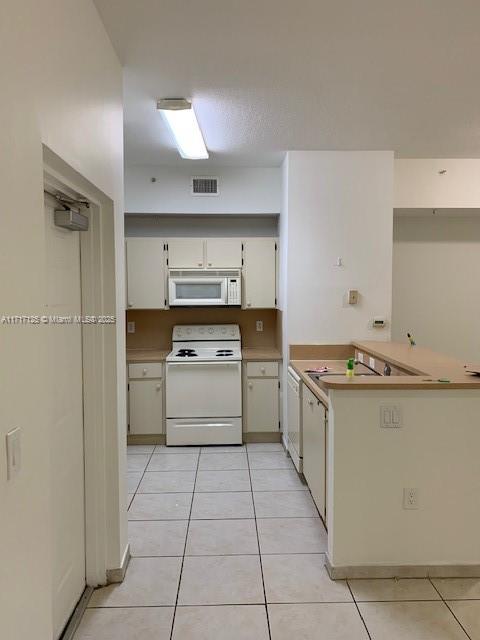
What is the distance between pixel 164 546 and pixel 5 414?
204 centimetres

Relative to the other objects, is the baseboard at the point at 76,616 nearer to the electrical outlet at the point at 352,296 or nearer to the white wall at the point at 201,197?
the electrical outlet at the point at 352,296

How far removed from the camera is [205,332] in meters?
5.21

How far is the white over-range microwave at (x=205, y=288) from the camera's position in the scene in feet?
15.8

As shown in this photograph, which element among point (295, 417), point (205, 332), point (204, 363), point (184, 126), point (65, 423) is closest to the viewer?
point (65, 423)

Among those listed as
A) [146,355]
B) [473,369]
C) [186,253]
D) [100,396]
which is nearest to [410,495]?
[473,369]

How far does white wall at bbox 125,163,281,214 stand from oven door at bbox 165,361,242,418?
63.3 inches

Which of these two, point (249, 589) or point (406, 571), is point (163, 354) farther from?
point (406, 571)

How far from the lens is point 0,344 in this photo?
1160mm

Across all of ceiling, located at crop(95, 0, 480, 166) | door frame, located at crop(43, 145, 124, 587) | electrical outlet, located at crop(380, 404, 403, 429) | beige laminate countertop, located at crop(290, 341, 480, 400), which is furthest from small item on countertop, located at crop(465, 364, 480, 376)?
door frame, located at crop(43, 145, 124, 587)

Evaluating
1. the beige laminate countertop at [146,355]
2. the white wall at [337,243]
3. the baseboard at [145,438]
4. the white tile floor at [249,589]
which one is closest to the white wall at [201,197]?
the white wall at [337,243]

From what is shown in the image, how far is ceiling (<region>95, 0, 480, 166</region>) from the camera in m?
2.09

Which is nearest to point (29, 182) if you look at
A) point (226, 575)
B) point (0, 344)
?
point (0, 344)

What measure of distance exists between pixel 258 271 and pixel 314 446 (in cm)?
224

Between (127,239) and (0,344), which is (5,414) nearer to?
(0,344)
